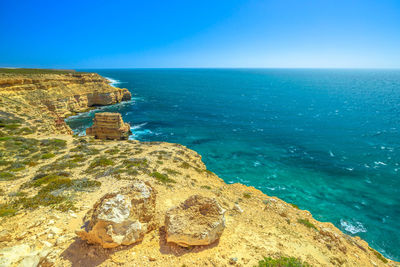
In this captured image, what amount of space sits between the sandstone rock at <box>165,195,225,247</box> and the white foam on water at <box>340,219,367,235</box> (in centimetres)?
2175

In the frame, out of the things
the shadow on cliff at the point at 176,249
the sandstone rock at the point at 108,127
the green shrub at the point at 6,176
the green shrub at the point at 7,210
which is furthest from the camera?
the sandstone rock at the point at 108,127

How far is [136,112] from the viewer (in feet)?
258

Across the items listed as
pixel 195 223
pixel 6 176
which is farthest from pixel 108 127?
pixel 195 223

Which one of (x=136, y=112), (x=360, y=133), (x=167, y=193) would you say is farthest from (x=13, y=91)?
(x=360, y=133)

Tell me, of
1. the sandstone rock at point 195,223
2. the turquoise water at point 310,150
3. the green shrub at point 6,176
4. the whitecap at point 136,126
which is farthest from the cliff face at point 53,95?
the sandstone rock at point 195,223

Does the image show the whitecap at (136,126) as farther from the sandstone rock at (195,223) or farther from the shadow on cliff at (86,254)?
the sandstone rock at (195,223)

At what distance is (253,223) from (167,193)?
26.7 feet

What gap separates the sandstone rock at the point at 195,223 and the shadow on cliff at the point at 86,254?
257 cm

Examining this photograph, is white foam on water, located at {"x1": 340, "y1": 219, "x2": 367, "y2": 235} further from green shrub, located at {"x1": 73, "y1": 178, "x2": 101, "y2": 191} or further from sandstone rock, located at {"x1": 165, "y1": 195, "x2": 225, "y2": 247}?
green shrub, located at {"x1": 73, "y1": 178, "x2": 101, "y2": 191}

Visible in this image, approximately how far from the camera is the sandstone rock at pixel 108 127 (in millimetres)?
44969

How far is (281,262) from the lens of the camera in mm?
10719

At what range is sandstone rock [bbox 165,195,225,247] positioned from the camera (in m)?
10.8

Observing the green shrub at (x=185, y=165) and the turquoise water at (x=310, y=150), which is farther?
the turquoise water at (x=310, y=150)

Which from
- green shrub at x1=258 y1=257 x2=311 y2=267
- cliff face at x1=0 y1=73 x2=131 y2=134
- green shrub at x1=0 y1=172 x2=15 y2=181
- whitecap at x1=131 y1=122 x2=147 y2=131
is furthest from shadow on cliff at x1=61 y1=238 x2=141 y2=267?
whitecap at x1=131 y1=122 x2=147 y2=131
